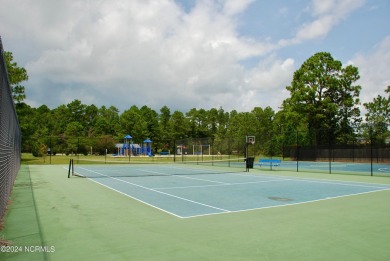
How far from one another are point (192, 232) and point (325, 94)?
154ft

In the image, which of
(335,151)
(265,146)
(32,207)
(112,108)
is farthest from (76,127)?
(32,207)

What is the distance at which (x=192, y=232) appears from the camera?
6.11 m

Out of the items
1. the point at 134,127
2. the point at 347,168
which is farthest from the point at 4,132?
the point at 134,127

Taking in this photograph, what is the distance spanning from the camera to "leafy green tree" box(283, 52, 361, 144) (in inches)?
1874

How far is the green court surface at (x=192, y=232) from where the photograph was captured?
4844mm

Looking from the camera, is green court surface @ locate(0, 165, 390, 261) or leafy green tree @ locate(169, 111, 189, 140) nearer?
green court surface @ locate(0, 165, 390, 261)

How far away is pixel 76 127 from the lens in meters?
84.2

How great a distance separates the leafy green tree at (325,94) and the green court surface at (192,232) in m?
40.3

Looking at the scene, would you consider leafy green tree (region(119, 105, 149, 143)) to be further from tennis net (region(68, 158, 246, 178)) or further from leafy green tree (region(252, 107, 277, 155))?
tennis net (region(68, 158, 246, 178))

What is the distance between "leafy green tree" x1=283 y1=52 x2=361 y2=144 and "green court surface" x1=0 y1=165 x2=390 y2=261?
132 ft

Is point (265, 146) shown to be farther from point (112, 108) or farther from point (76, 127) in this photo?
point (112, 108)

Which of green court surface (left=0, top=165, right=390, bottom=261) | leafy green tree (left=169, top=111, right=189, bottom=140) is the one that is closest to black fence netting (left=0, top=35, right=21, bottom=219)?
green court surface (left=0, top=165, right=390, bottom=261)

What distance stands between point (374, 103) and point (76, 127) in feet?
214

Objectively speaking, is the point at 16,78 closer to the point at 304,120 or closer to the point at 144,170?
the point at 144,170
